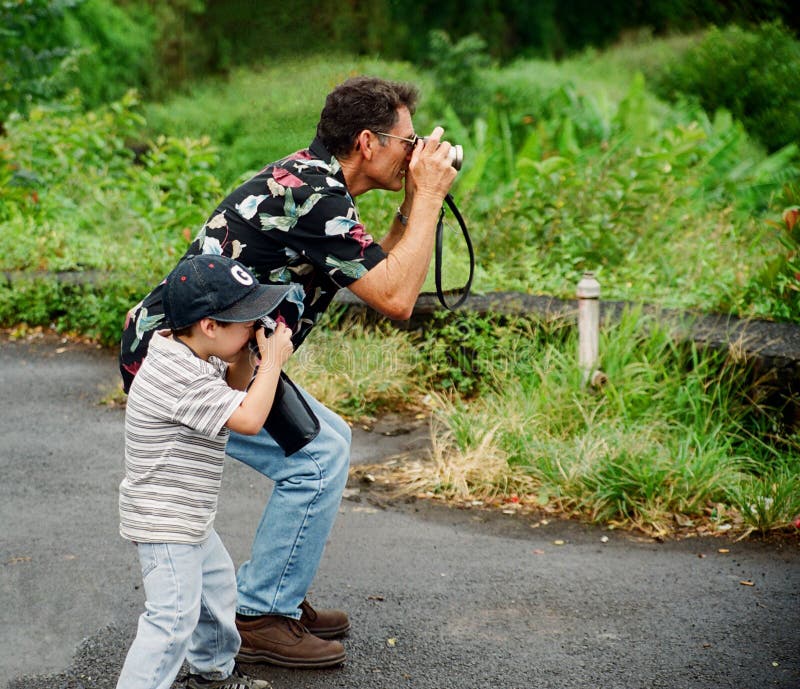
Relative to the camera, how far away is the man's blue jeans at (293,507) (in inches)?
131

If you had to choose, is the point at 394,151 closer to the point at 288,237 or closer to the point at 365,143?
the point at 365,143

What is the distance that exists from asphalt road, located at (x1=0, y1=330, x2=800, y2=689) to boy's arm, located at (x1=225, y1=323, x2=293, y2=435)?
1.08 metres

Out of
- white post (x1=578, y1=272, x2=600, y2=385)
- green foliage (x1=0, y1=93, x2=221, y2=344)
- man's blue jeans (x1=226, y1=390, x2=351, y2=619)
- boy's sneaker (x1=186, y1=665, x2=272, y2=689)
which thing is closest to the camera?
boy's sneaker (x1=186, y1=665, x2=272, y2=689)

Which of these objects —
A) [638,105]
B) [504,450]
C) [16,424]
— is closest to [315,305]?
[504,450]

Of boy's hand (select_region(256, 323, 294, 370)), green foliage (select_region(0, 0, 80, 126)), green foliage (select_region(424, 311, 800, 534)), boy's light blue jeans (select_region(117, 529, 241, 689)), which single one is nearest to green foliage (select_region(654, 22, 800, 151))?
green foliage (select_region(0, 0, 80, 126))

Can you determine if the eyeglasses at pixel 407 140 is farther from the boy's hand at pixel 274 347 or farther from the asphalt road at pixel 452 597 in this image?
the asphalt road at pixel 452 597

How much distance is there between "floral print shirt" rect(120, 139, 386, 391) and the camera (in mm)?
3102

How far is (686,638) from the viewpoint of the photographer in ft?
12.3

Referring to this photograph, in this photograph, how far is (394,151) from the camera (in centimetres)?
330

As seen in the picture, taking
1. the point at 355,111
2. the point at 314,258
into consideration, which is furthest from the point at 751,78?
the point at 314,258

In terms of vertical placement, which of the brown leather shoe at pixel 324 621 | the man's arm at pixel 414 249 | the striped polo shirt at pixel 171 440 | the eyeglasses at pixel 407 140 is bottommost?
the brown leather shoe at pixel 324 621

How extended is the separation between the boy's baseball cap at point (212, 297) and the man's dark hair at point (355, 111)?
64cm

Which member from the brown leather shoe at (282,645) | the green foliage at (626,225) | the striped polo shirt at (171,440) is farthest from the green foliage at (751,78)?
the striped polo shirt at (171,440)

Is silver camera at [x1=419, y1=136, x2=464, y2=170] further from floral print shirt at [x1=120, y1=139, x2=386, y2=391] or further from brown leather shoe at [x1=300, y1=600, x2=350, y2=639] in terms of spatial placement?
brown leather shoe at [x1=300, y1=600, x2=350, y2=639]
